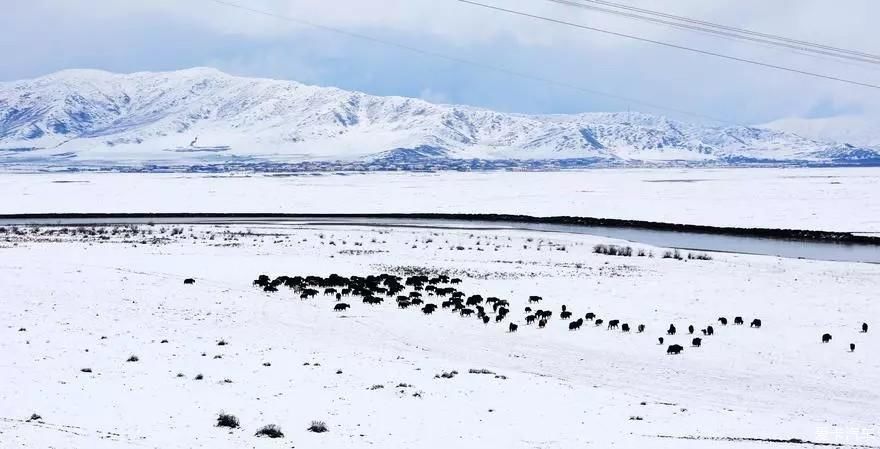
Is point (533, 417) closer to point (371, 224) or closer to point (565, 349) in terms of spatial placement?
point (565, 349)

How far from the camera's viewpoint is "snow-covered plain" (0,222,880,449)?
13688 mm

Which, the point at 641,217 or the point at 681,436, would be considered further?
the point at 641,217

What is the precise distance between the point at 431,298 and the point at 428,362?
10035mm

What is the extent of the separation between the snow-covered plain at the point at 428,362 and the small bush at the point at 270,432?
17 centimetres

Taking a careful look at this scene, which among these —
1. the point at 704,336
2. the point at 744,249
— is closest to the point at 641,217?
the point at 744,249

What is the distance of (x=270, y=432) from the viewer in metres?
12.9

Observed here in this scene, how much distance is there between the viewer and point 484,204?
86.7 m

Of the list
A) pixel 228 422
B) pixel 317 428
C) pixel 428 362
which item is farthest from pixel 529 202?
pixel 228 422

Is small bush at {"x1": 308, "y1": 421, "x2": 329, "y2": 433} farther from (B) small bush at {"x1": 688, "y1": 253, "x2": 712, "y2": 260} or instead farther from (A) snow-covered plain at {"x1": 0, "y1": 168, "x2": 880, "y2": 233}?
Answer: (A) snow-covered plain at {"x1": 0, "y1": 168, "x2": 880, "y2": 233}

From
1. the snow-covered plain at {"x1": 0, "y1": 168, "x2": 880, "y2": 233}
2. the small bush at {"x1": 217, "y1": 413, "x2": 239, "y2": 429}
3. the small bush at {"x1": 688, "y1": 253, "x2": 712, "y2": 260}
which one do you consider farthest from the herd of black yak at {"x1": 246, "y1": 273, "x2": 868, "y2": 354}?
the snow-covered plain at {"x1": 0, "y1": 168, "x2": 880, "y2": 233}

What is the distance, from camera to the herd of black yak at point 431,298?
2430 centimetres

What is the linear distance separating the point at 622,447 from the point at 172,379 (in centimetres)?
908

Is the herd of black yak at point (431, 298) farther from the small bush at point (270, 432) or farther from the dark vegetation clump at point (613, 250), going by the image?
the dark vegetation clump at point (613, 250)

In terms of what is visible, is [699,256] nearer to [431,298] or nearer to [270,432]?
[431,298]
